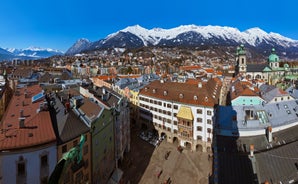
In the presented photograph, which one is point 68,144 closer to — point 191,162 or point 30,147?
point 30,147

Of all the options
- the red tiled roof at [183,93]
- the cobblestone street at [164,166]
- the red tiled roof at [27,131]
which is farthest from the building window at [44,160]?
Result: the red tiled roof at [183,93]

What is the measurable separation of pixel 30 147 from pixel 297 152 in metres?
27.3

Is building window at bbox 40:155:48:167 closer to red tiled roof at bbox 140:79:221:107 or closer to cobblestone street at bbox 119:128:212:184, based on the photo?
cobblestone street at bbox 119:128:212:184

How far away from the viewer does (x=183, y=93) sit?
173 feet

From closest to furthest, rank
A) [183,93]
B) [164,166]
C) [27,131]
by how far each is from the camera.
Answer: [27,131], [164,166], [183,93]

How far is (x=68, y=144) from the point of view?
25.1 metres

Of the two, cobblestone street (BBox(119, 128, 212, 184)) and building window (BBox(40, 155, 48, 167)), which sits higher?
building window (BBox(40, 155, 48, 167))

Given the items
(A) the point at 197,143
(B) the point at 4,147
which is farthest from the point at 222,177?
(A) the point at 197,143

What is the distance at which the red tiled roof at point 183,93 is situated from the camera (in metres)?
48.5

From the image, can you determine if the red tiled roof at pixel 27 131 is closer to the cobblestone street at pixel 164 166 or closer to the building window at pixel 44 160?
the building window at pixel 44 160

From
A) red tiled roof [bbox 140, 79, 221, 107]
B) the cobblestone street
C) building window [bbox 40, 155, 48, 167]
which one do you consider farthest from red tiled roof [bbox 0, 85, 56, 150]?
red tiled roof [bbox 140, 79, 221, 107]

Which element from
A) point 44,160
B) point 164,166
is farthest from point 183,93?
point 44,160

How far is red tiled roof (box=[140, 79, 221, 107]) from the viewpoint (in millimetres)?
48500

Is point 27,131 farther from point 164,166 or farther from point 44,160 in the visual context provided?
point 164,166
